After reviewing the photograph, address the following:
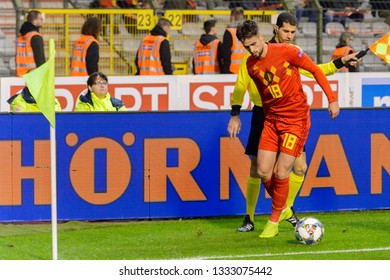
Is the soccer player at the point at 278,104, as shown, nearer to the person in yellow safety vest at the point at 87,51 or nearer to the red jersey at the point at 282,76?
the red jersey at the point at 282,76

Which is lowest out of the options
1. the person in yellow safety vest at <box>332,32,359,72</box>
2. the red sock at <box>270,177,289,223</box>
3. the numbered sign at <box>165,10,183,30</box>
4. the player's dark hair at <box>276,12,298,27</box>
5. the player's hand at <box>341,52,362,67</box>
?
the red sock at <box>270,177,289,223</box>

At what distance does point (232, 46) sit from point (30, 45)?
3171mm

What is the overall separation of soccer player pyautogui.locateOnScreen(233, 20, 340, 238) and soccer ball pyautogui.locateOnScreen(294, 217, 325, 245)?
46 centimetres

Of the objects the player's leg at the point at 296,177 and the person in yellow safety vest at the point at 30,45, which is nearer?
the player's leg at the point at 296,177

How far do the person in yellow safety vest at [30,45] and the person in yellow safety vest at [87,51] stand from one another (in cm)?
59

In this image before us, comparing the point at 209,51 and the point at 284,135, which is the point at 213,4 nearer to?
the point at 209,51

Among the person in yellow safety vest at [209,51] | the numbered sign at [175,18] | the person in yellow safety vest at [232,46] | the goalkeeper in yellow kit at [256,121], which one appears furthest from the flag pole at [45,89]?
the numbered sign at [175,18]

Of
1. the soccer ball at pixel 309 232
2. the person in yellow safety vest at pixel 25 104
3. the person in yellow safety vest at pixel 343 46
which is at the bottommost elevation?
the soccer ball at pixel 309 232

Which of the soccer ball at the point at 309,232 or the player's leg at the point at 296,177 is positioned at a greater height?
the player's leg at the point at 296,177

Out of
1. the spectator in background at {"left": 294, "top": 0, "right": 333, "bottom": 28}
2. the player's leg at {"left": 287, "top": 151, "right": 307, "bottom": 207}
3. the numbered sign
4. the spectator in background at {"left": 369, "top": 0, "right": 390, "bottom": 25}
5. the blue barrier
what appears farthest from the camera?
the spectator in background at {"left": 369, "top": 0, "right": 390, "bottom": 25}

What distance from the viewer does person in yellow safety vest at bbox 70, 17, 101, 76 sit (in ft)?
56.9

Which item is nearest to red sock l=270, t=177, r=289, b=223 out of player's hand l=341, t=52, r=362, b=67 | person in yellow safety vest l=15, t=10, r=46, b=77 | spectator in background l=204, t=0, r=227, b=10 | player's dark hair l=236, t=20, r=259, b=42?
player's hand l=341, t=52, r=362, b=67

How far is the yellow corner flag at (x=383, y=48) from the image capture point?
11719 mm

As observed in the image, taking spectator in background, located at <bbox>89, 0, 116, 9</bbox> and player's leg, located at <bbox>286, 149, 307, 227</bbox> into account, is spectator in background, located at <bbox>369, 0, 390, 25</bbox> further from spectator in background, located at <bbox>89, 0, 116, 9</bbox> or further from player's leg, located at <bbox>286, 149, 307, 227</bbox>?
player's leg, located at <bbox>286, 149, 307, 227</bbox>
